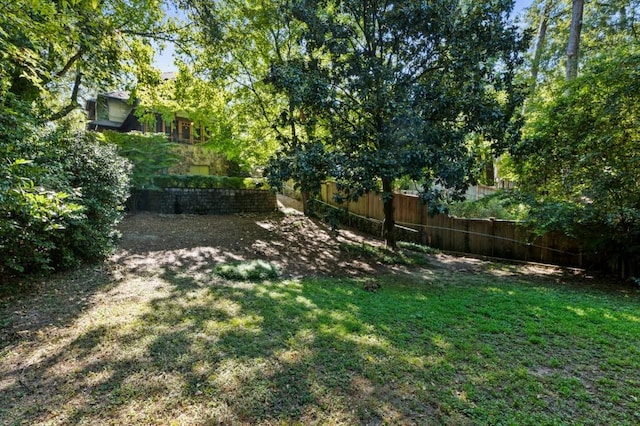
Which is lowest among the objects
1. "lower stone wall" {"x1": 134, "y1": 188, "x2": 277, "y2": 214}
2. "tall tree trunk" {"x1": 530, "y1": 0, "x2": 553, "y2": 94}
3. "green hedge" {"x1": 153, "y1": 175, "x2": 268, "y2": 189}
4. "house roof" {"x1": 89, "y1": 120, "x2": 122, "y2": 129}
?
"lower stone wall" {"x1": 134, "y1": 188, "x2": 277, "y2": 214}

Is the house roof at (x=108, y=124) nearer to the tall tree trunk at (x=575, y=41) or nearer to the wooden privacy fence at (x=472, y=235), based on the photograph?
the wooden privacy fence at (x=472, y=235)

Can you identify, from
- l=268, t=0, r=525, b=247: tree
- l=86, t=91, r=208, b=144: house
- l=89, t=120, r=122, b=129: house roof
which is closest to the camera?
l=268, t=0, r=525, b=247: tree

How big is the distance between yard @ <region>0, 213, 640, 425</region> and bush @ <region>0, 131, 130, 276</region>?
0.47 metres

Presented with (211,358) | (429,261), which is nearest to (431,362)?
(211,358)

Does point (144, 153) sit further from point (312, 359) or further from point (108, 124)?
point (312, 359)

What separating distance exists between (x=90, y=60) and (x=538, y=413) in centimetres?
864

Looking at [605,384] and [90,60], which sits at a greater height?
[90,60]

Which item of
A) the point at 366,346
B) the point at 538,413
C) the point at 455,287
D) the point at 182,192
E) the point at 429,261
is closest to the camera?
the point at 538,413

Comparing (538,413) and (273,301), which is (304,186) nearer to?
(273,301)

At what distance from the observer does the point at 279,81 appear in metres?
6.67

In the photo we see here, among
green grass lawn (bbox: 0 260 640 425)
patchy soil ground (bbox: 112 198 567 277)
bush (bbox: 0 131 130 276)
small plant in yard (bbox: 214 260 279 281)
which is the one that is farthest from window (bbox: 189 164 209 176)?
green grass lawn (bbox: 0 260 640 425)

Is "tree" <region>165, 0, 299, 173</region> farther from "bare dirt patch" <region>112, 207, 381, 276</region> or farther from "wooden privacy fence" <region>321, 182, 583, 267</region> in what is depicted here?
"wooden privacy fence" <region>321, 182, 583, 267</region>

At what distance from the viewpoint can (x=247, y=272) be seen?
5738 mm

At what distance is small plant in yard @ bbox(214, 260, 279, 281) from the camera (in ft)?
18.4
